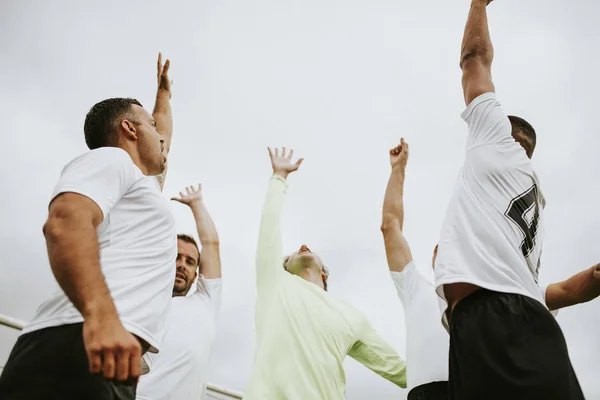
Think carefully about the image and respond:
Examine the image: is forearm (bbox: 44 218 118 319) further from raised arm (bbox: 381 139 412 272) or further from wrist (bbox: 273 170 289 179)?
wrist (bbox: 273 170 289 179)

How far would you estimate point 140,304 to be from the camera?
6.34ft

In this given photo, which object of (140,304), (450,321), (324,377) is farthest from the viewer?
(324,377)

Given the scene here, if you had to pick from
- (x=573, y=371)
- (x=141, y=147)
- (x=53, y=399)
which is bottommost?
(x=53, y=399)

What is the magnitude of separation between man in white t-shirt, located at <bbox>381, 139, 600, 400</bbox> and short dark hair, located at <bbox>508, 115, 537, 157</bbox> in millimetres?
773

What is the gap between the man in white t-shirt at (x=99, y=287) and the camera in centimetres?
155

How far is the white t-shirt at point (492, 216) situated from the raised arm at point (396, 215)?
1.66m

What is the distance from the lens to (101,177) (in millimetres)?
A: 1921

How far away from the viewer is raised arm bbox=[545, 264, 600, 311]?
2878 mm

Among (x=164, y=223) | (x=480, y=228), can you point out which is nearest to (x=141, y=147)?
(x=164, y=223)

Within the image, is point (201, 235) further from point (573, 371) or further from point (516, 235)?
point (573, 371)

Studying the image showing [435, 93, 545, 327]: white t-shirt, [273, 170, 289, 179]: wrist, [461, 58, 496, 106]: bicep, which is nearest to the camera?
[435, 93, 545, 327]: white t-shirt

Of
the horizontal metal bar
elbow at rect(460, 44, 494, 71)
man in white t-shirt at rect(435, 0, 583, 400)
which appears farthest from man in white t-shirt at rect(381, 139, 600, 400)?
the horizontal metal bar

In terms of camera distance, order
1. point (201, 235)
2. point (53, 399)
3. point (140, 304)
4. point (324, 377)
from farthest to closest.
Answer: point (201, 235)
point (324, 377)
point (140, 304)
point (53, 399)

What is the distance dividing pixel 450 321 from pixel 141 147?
170cm
